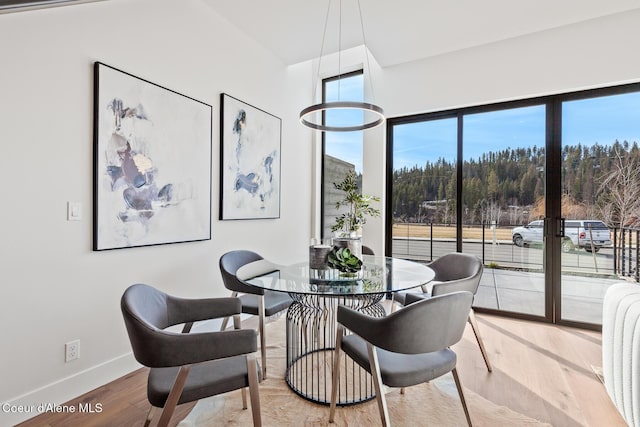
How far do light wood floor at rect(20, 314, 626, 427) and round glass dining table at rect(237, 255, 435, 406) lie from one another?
0.40 metres

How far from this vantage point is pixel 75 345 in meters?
2.00

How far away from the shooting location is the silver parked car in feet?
10.2

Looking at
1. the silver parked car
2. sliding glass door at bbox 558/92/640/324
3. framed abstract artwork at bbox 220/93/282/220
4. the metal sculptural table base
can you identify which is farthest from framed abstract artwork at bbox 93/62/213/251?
sliding glass door at bbox 558/92/640/324

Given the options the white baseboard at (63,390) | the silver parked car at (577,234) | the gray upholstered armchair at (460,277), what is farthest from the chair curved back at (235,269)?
the silver parked car at (577,234)

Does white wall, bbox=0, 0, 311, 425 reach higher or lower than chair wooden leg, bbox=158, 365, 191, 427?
higher

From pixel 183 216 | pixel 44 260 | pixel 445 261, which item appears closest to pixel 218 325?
pixel 183 216

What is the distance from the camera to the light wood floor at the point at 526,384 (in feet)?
5.96

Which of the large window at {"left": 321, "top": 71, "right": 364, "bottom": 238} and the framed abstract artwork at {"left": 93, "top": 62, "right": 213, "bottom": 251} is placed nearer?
the framed abstract artwork at {"left": 93, "top": 62, "right": 213, "bottom": 251}

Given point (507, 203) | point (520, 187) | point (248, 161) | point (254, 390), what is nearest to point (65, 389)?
point (254, 390)

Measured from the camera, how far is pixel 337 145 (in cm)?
464

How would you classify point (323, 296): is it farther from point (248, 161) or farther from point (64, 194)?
point (248, 161)

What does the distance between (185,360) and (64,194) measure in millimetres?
1411

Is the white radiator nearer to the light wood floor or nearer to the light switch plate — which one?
the light wood floor

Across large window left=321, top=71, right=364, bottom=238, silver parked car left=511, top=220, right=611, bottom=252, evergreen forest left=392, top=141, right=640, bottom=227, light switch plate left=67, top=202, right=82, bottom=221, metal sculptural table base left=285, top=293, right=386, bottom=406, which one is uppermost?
large window left=321, top=71, right=364, bottom=238
